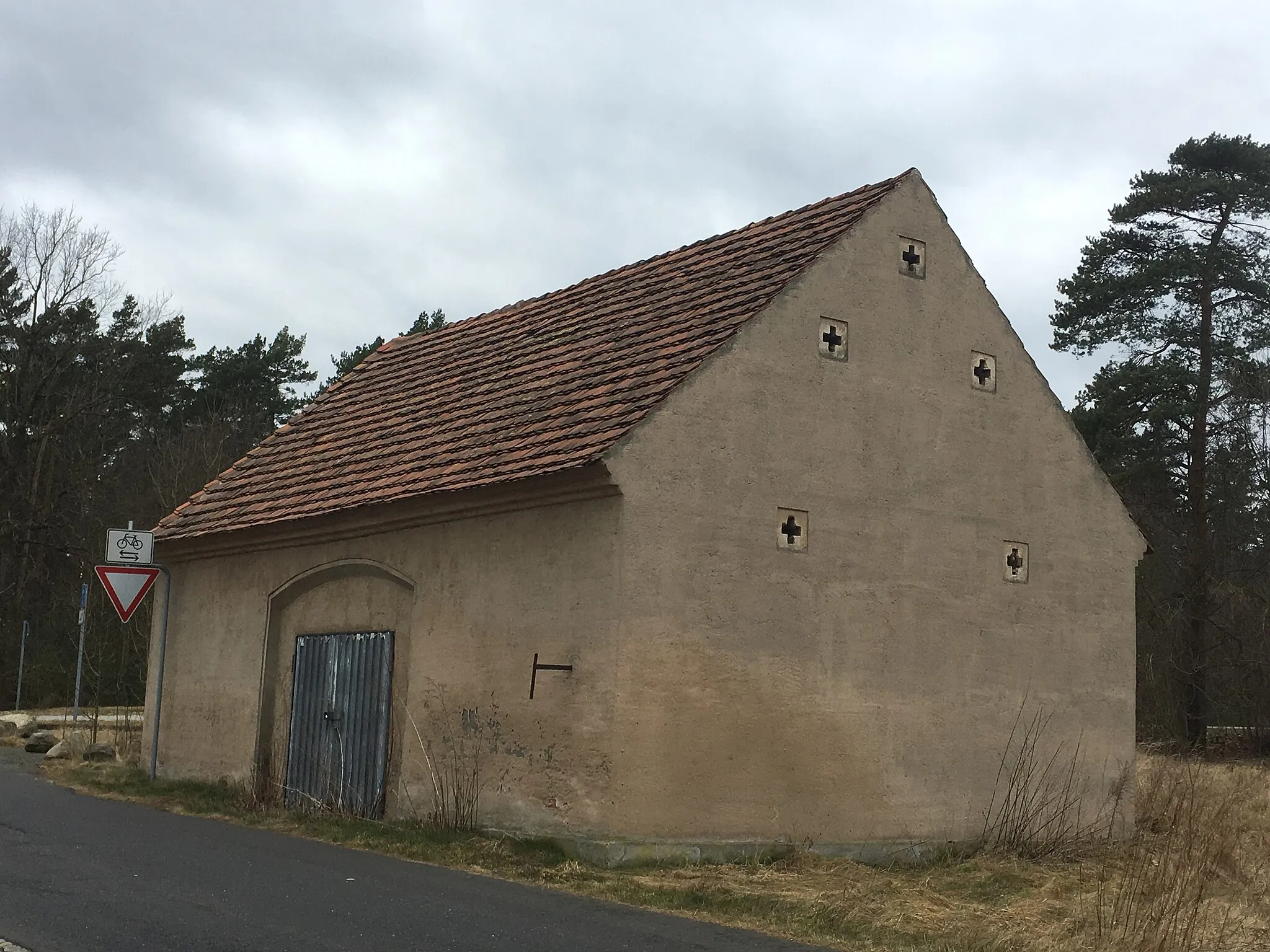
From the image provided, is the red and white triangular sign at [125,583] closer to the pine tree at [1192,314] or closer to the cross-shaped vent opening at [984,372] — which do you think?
the cross-shaped vent opening at [984,372]

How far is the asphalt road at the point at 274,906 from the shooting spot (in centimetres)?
729

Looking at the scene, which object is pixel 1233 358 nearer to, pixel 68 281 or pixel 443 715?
pixel 443 715

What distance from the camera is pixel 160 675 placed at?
16.3 meters

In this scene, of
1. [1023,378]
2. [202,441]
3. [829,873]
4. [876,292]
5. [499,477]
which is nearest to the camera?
[829,873]

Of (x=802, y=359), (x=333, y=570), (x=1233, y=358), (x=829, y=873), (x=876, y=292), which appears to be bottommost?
(x=829, y=873)

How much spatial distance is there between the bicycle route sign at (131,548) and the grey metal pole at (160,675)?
28 centimetres

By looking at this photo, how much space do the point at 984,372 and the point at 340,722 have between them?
7.34 m

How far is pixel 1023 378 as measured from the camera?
13852 mm

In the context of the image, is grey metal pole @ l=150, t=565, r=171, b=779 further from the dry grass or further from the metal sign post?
the dry grass

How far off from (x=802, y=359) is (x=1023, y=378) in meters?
3.05

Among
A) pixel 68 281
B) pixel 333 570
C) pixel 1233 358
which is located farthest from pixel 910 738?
pixel 68 281

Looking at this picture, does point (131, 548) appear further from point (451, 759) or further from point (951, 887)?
point (951, 887)

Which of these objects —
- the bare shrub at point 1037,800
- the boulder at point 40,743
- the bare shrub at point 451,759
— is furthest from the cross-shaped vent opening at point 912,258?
the boulder at point 40,743

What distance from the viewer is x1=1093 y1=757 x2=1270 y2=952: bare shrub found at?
7.90m
